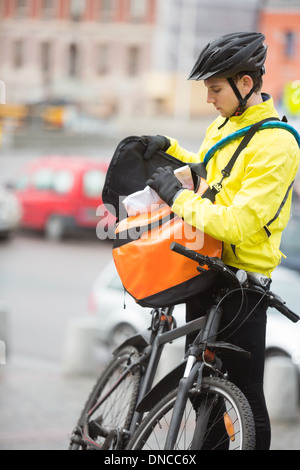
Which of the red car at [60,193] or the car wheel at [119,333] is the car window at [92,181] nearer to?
the red car at [60,193]

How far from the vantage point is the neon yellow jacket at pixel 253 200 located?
2980 mm

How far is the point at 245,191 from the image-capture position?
3002mm

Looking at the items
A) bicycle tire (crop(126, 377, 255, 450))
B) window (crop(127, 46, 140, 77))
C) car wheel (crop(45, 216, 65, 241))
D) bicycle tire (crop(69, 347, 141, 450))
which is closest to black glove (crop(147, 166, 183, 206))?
bicycle tire (crop(126, 377, 255, 450))

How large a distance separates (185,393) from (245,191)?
77cm

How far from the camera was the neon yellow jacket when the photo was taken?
2.98 meters

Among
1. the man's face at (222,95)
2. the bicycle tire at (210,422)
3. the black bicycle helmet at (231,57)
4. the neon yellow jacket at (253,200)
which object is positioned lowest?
the bicycle tire at (210,422)

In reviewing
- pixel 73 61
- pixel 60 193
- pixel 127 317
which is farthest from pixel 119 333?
pixel 73 61

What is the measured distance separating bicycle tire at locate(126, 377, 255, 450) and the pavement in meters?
2.12

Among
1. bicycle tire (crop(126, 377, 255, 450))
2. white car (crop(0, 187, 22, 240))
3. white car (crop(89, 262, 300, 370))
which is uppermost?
bicycle tire (crop(126, 377, 255, 450))

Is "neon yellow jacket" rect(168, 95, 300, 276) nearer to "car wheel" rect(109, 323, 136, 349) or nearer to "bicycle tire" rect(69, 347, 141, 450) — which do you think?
"bicycle tire" rect(69, 347, 141, 450)

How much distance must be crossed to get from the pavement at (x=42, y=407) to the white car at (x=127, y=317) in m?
0.67

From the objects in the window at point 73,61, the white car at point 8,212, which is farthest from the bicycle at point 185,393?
the window at point 73,61
